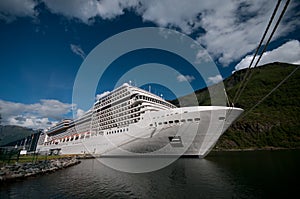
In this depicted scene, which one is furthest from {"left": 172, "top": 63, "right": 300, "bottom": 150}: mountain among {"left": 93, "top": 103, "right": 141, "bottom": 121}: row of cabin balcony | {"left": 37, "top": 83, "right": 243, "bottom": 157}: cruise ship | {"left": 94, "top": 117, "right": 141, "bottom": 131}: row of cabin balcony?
{"left": 94, "top": 117, "right": 141, "bottom": 131}: row of cabin balcony

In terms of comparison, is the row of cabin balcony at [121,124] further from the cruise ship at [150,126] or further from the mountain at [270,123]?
the mountain at [270,123]

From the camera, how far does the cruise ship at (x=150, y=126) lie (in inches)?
901

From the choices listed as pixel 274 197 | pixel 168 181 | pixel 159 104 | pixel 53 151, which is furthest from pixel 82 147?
pixel 274 197

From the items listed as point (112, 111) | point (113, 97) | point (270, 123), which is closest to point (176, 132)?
point (112, 111)

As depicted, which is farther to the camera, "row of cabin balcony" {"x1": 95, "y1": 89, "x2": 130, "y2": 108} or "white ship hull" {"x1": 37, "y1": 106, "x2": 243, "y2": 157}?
"row of cabin balcony" {"x1": 95, "y1": 89, "x2": 130, "y2": 108}

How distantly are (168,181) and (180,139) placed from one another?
979 cm

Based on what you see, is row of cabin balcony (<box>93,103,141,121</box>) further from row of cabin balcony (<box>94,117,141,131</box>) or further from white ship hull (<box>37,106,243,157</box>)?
white ship hull (<box>37,106,243,157</box>)

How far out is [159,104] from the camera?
3002 cm

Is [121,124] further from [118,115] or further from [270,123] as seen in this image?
[270,123]

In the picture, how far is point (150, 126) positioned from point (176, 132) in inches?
142

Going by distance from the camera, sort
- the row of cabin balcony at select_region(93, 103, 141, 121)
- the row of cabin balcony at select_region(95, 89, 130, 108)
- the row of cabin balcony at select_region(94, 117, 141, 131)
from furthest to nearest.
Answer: the row of cabin balcony at select_region(95, 89, 130, 108), the row of cabin balcony at select_region(93, 103, 141, 121), the row of cabin balcony at select_region(94, 117, 141, 131)

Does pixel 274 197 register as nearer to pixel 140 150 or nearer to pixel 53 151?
pixel 140 150

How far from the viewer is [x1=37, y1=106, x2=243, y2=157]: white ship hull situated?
2264 centimetres

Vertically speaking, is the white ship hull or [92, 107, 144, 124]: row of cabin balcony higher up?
[92, 107, 144, 124]: row of cabin balcony
